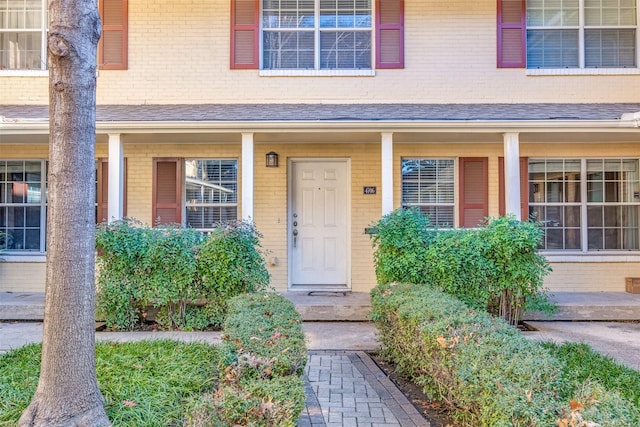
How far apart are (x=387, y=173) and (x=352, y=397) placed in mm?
3614

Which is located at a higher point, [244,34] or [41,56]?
[244,34]

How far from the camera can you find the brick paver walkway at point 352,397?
123 inches

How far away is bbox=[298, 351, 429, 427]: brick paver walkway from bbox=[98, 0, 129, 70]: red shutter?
625cm

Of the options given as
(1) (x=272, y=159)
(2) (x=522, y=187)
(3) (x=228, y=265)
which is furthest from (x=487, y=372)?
(2) (x=522, y=187)

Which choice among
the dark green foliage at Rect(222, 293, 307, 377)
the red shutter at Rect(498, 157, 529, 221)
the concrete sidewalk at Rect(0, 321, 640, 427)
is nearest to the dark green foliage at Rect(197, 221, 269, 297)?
the concrete sidewalk at Rect(0, 321, 640, 427)

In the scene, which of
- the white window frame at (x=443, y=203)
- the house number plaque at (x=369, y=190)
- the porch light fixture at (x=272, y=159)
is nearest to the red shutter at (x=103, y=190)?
the porch light fixture at (x=272, y=159)

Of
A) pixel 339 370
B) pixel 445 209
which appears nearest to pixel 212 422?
pixel 339 370

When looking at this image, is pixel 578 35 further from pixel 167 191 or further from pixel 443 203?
pixel 167 191

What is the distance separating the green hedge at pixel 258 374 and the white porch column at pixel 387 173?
3.06 metres

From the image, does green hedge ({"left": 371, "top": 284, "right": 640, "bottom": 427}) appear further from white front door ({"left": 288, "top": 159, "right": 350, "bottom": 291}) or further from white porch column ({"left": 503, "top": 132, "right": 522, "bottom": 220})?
white front door ({"left": 288, "top": 159, "right": 350, "bottom": 291})

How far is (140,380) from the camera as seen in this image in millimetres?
2945

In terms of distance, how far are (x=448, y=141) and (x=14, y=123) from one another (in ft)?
22.2

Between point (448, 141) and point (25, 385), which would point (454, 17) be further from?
point (25, 385)

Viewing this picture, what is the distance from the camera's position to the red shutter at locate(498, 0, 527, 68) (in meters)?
7.35
